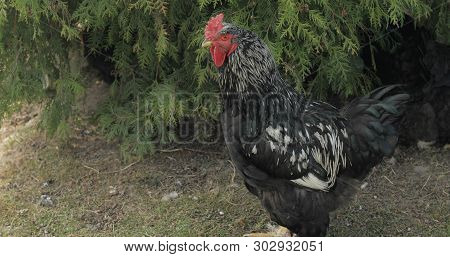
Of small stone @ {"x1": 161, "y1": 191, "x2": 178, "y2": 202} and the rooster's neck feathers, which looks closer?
the rooster's neck feathers

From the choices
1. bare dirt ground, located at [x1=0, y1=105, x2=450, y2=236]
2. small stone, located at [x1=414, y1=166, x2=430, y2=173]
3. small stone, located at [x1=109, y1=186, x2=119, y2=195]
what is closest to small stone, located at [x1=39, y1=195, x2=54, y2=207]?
A: bare dirt ground, located at [x1=0, y1=105, x2=450, y2=236]

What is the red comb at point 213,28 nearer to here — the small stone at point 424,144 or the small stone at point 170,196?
the small stone at point 170,196

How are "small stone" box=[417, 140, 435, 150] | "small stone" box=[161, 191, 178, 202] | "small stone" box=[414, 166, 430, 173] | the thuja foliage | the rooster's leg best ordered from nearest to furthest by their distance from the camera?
the rooster's leg
the thuja foliage
"small stone" box=[161, 191, 178, 202]
"small stone" box=[414, 166, 430, 173]
"small stone" box=[417, 140, 435, 150]

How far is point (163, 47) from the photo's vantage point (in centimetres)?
404

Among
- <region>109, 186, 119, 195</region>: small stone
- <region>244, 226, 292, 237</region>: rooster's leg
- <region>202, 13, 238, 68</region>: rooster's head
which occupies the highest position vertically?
<region>202, 13, 238, 68</region>: rooster's head

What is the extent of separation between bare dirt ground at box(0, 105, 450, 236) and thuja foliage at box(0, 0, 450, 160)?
0.91 feet

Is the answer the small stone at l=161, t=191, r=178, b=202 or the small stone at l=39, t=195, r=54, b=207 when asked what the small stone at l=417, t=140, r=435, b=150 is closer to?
the small stone at l=161, t=191, r=178, b=202

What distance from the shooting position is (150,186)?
4.46 m

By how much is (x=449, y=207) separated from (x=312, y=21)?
1631mm

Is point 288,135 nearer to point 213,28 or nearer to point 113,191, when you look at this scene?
point 213,28

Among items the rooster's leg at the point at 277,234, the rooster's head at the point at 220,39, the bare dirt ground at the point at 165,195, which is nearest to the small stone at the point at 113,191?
the bare dirt ground at the point at 165,195

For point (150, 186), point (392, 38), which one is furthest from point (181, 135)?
point (392, 38)

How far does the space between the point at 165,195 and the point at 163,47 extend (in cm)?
113

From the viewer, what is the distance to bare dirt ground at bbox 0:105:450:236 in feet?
13.1
